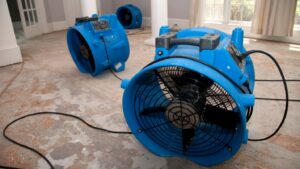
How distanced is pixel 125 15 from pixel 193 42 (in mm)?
3858

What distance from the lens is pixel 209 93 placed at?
95 centimetres

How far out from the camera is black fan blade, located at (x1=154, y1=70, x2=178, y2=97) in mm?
972

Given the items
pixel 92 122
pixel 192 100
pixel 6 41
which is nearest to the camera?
pixel 192 100

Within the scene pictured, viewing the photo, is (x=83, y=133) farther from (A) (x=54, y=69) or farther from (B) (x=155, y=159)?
(A) (x=54, y=69)

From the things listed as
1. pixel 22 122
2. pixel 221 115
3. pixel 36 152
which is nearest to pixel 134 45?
pixel 22 122

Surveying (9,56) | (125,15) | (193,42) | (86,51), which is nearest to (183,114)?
(193,42)

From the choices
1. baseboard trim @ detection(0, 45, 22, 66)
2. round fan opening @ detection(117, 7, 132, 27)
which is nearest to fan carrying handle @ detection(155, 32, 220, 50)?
baseboard trim @ detection(0, 45, 22, 66)

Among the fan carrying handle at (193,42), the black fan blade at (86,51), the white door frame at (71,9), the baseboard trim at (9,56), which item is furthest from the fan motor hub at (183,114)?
the white door frame at (71,9)

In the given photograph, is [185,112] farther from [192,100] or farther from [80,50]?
[80,50]

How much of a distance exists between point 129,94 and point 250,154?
0.68m

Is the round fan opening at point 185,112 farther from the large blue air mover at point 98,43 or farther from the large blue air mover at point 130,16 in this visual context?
the large blue air mover at point 130,16

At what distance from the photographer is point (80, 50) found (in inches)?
87.1

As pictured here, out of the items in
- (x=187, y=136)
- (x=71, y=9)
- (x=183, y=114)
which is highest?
(x=71, y=9)

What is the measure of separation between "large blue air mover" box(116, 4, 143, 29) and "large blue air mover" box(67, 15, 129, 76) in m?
2.31
